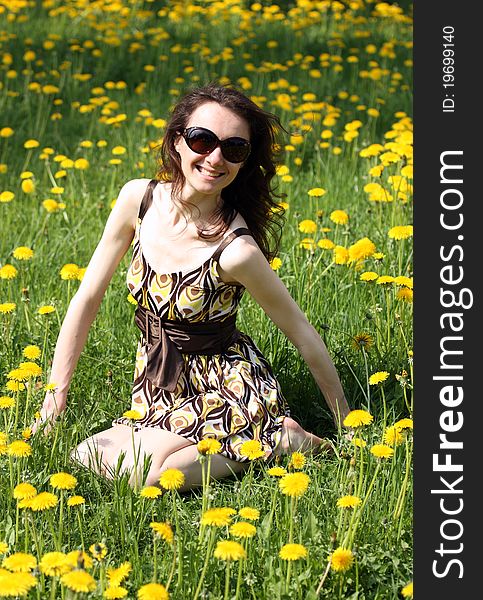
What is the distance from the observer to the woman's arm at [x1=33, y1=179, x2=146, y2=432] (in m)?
2.86

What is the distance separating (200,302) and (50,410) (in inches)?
19.3

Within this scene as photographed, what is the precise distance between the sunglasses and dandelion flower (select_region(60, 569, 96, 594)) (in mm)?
1220

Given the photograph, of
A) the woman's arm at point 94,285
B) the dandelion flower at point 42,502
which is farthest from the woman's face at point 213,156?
the dandelion flower at point 42,502

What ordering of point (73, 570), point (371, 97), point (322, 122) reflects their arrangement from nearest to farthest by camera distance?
point (73, 570), point (322, 122), point (371, 97)

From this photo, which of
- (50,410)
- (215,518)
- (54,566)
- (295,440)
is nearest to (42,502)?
(54,566)

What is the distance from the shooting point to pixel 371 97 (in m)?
5.90

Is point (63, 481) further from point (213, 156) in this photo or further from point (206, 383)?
point (213, 156)

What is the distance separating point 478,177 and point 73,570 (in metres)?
1.39

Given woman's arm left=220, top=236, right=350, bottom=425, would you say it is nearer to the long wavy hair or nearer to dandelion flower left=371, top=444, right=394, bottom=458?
the long wavy hair

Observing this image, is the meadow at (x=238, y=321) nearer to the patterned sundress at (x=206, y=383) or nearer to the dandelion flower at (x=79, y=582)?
the dandelion flower at (x=79, y=582)

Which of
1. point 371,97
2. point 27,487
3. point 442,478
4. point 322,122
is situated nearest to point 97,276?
point 27,487

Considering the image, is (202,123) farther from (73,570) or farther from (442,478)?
(73,570)

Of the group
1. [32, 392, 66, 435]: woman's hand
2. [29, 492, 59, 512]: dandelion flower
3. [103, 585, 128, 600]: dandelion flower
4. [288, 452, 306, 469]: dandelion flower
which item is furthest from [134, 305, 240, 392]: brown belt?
[103, 585, 128, 600]: dandelion flower

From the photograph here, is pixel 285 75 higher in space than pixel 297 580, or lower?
higher
